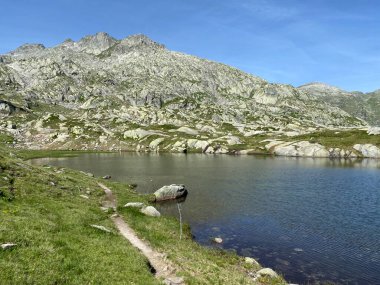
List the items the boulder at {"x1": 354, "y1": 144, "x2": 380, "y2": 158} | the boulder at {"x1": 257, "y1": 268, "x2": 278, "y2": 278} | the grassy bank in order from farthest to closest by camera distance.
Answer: the boulder at {"x1": 354, "y1": 144, "x2": 380, "y2": 158}
the boulder at {"x1": 257, "y1": 268, "x2": 278, "y2": 278}
the grassy bank

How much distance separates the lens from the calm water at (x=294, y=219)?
134 ft

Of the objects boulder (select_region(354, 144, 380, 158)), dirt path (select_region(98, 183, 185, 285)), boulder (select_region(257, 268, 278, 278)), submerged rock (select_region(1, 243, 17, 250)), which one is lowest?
boulder (select_region(257, 268, 278, 278))

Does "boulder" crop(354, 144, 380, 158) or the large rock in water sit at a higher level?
"boulder" crop(354, 144, 380, 158)

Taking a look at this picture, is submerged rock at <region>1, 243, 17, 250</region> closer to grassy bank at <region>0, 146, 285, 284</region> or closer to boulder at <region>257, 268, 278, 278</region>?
grassy bank at <region>0, 146, 285, 284</region>

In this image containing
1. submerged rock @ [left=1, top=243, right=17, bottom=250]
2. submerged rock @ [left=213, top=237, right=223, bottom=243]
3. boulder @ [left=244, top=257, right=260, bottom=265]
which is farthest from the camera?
submerged rock @ [left=213, top=237, right=223, bottom=243]

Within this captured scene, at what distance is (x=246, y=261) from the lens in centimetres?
3950

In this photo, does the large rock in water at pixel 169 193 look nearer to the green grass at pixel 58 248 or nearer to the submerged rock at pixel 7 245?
the green grass at pixel 58 248

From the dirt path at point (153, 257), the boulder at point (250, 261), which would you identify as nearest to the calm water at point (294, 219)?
the boulder at point (250, 261)

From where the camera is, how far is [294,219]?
60875 mm

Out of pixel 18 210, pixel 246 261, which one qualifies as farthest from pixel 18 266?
pixel 246 261

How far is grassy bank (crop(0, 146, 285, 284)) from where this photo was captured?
2241 cm

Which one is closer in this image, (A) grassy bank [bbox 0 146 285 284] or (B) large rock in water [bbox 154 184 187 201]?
(A) grassy bank [bbox 0 146 285 284]

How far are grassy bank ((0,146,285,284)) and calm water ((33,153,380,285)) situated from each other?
22.4 feet

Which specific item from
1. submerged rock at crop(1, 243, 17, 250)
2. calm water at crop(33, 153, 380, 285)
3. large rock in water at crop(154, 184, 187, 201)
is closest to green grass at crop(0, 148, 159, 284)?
submerged rock at crop(1, 243, 17, 250)
